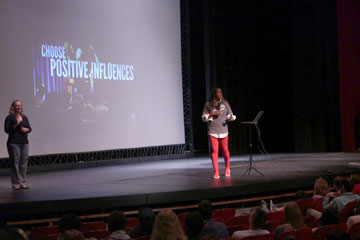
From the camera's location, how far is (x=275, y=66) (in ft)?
45.8

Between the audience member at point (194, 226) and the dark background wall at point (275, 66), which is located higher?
the dark background wall at point (275, 66)

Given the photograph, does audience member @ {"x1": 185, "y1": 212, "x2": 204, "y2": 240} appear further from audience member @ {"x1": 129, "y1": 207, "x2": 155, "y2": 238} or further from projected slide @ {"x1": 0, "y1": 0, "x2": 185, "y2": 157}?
projected slide @ {"x1": 0, "y1": 0, "x2": 185, "y2": 157}

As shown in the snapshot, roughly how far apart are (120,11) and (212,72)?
102 inches

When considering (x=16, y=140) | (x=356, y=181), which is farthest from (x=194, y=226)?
(x=16, y=140)

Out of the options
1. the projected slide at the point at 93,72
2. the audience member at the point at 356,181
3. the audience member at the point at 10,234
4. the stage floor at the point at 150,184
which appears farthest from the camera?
the projected slide at the point at 93,72

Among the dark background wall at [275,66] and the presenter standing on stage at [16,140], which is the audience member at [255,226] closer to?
the presenter standing on stage at [16,140]

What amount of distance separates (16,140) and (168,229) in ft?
14.6

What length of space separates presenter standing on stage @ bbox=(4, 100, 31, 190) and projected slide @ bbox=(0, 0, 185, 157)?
6.24 ft

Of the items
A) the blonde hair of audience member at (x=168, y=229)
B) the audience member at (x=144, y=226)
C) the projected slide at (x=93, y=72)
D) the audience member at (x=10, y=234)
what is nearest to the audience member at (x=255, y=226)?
the audience member at (x=144, y=226)

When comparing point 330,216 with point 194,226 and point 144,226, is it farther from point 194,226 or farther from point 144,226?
point 144,226

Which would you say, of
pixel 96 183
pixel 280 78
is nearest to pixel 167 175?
pixel 96 183

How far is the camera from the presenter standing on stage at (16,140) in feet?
23.9

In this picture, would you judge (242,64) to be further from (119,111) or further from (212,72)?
(119,111)

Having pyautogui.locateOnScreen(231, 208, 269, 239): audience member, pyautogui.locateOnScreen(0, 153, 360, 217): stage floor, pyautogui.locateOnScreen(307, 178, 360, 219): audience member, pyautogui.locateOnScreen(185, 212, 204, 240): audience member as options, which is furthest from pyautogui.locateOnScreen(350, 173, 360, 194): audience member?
pyautogui.locateOnScreen(185, 212, 204, 240): audience member
